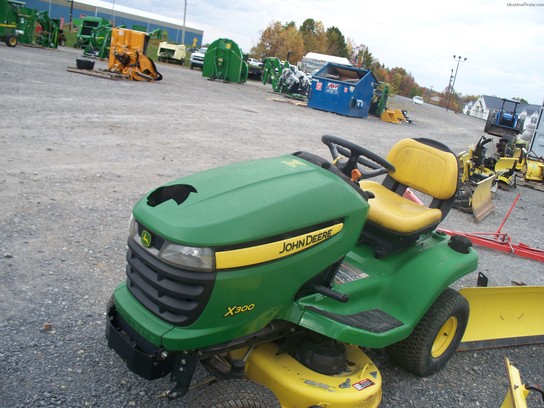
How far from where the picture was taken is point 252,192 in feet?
6.84

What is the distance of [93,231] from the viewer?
13.7ft

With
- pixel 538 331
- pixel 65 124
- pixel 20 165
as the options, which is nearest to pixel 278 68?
pixel 65 124

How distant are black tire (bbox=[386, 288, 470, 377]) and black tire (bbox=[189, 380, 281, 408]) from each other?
3.66 ft

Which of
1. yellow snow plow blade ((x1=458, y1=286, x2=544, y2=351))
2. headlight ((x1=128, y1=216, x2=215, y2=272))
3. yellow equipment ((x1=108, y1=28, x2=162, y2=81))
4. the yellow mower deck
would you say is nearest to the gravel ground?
yellow snow plow blade ((x1=458, y1=286, x2=544, y2=351))

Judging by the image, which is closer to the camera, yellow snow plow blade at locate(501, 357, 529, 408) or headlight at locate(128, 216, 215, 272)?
headlight at locate(128, 216, 215, 272)

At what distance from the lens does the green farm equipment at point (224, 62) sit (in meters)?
22.2

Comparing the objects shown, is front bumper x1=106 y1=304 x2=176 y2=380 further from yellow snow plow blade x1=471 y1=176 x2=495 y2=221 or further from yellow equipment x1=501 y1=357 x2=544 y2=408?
yellow snow plow blade x1=471 y1=176 x2=495 y2=221

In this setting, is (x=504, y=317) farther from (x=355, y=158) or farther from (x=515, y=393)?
(x=355, y=158)

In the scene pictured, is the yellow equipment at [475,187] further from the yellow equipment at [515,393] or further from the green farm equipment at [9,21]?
the green farm equipment at [9,21]

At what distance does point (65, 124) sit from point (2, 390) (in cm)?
614

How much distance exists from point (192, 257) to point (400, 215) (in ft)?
4.67

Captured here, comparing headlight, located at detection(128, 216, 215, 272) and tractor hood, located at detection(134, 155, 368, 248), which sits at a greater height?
tractor hood, located at detection(134, 155, 368, 248)

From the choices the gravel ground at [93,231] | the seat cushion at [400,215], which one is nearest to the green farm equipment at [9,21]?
the gravel ground at [93,231]

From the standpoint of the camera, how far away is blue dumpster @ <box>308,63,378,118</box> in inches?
737
